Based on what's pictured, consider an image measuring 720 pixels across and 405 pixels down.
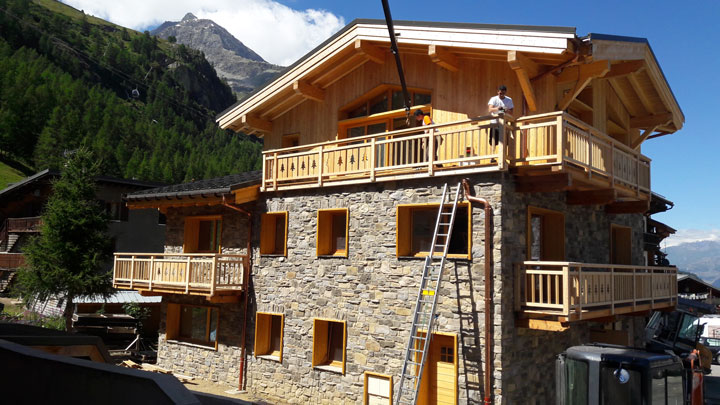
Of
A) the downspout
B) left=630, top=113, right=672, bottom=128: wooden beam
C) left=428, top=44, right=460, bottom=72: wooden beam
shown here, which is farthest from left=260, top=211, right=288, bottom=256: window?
left=630, top=113, right=672, bottom=128: wooden beam

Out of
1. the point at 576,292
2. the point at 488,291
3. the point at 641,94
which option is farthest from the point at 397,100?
the point at 641,94

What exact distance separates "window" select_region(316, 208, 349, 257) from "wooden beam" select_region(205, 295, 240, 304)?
3.54m

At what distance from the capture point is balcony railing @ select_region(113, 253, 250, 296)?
646 inches

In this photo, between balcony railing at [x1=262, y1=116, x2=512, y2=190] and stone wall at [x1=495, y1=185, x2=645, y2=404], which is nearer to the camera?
stone wall at [x1=495, y1=185, x2=645, y2=404]

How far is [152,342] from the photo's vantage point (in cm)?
2383

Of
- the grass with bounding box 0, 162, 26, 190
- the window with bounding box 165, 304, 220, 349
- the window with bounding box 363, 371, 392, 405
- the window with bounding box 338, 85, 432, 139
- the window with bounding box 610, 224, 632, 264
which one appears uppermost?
the grass with bounding box 0, 162, 26, 190

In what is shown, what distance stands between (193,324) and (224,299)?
331 cm

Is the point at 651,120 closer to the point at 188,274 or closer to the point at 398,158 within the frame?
the point at 398,158

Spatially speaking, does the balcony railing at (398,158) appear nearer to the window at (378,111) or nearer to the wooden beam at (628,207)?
the window at (378,111)

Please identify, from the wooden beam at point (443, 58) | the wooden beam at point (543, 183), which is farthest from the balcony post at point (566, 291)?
the wooden beam at point (443, 58)

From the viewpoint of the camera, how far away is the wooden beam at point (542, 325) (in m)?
11.4

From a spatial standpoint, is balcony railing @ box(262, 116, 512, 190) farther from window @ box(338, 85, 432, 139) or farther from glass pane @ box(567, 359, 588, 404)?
glass pane @ box(567, 359, 588, 404)

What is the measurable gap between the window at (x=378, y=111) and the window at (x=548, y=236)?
4163 millimetres

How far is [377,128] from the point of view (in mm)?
16422
